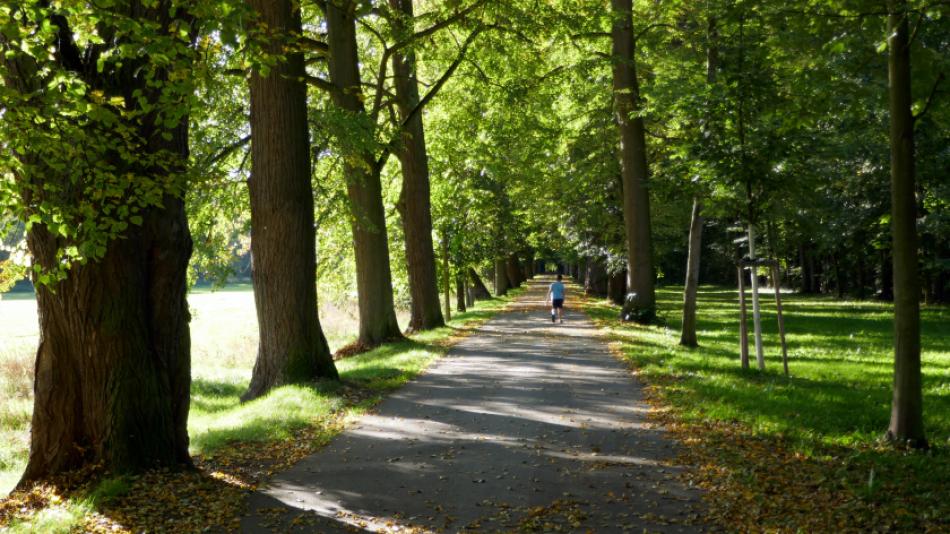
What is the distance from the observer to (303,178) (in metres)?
12.7

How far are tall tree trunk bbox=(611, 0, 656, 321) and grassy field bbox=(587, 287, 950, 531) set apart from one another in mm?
5542

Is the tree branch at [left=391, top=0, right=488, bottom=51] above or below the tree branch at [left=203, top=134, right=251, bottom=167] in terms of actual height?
above

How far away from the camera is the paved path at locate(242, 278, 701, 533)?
6293mm

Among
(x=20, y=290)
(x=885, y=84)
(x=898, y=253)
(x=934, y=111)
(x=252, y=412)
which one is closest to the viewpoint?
(x=898, y=253)

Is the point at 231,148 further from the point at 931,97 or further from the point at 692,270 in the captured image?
the point at 931,97

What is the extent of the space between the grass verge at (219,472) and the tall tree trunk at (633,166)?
1079 centimetres

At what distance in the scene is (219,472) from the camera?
7.73m

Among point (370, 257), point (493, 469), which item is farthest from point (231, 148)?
point (493, 469)

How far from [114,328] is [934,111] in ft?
26.9

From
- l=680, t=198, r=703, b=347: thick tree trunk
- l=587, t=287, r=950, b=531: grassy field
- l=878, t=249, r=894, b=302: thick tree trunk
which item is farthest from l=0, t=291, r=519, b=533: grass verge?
l=878, t=249, r=894, b=302: thick tree trunk

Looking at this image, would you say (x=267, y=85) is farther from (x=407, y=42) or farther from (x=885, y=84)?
(x=885, y=84)

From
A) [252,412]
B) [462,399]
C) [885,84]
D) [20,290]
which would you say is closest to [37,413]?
[252,412]

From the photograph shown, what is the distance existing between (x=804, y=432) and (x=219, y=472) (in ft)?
19.9

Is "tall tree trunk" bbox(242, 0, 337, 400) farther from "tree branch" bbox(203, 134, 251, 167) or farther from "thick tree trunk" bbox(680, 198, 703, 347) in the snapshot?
"thick tree trunk" bbox(680, 198, 703, 347)
